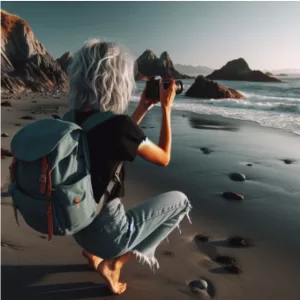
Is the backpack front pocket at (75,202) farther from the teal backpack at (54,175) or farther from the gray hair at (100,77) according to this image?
the gray hair at (100,77)

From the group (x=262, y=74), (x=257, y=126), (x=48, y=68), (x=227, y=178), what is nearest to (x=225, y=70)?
(x=262, y=74)

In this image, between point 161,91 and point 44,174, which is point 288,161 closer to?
point 161,91

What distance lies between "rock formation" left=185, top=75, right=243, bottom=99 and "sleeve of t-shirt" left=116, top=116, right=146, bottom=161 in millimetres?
23408

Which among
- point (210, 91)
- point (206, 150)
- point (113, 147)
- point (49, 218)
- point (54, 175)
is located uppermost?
point (113, 147)

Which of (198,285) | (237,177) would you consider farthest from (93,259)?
(237,177)

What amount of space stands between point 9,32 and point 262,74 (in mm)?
51077

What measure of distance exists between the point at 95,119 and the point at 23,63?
175 feet

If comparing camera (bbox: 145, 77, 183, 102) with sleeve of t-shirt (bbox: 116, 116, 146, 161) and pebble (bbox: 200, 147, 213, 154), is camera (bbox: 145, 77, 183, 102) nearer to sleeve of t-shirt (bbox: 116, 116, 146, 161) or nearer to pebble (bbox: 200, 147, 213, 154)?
sleeve of t-shirt (bbox: 116, 116, 146, 161)

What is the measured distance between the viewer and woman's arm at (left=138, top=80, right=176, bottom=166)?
2256 millimetres

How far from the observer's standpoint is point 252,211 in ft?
14.1

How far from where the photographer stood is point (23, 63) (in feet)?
168

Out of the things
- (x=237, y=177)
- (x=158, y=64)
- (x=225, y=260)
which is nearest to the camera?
(x=225, y=260)

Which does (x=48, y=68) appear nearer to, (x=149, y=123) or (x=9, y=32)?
(x=9, y=32)

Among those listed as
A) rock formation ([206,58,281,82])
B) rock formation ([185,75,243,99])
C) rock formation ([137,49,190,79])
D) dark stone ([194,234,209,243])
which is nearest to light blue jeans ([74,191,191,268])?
dark stone ([194,234,209,243])
